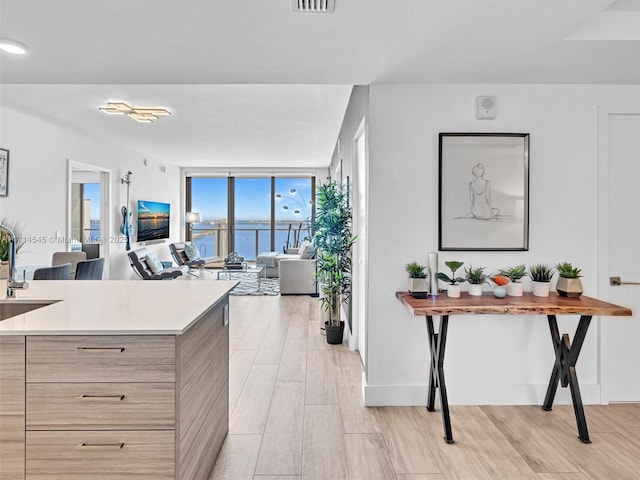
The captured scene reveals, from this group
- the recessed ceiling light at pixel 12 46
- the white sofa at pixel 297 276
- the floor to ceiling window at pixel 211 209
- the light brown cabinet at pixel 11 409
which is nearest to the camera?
the light brown cabinet at pixel 11 409

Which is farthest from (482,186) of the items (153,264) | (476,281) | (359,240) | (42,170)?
(153,264)

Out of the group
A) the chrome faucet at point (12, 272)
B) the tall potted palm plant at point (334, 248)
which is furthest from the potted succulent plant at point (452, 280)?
the chrome faucet at point (12, 272)

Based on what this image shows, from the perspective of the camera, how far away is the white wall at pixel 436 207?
295cm

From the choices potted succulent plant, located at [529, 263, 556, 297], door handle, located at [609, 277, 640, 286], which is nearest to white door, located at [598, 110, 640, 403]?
door handle, located at [609, 277, 640, 286]

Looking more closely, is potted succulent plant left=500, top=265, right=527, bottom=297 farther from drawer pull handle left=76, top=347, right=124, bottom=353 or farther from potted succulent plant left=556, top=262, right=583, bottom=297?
drawer pull handle left=76, top=347, right=124, bottom=353

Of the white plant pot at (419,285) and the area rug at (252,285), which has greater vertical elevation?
the white plant pot at (419,285)

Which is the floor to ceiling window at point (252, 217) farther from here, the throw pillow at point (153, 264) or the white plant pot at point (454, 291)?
the white plant pot at point (454, 291)

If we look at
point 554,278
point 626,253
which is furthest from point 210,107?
point 626,253

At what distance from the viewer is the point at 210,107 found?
471 cm

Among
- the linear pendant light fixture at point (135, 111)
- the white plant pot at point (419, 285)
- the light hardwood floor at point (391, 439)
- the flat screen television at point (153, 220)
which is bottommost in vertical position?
the light hardwood floor at point (391, 439)

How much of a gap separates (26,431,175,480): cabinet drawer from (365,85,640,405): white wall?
5.47 ft

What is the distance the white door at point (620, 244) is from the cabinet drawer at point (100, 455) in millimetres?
2971

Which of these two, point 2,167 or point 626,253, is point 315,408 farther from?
point 2,167

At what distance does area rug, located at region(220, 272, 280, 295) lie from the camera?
24.1ft
